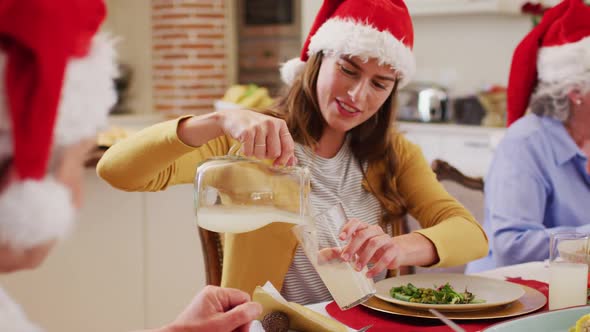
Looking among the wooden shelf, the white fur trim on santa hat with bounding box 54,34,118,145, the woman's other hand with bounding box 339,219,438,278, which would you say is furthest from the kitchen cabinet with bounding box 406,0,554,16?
the white fur trim on santa hat with bounding box 54,34,118,145

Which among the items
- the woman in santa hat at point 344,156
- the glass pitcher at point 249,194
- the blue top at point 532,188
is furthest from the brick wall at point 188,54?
the glass pitcher at point 249,194

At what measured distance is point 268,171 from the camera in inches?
45.9

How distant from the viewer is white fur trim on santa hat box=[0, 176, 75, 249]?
0.65 m

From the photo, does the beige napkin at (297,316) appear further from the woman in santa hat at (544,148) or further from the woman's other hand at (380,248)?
the woman in santa hat at (544,148)

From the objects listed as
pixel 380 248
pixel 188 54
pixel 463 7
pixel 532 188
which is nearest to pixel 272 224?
pixel 380 248

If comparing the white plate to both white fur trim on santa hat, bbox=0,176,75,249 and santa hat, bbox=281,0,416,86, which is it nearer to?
santa hat, bbox=281,0,416,86

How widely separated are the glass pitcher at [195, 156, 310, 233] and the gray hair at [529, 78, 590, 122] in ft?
4.42

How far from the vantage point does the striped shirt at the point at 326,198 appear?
1.71 m

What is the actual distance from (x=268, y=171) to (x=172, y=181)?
0.47m

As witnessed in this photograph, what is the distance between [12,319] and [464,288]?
3.17ft

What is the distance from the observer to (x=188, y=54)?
5535 millimetres

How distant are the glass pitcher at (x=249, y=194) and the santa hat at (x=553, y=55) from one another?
1.38 metres

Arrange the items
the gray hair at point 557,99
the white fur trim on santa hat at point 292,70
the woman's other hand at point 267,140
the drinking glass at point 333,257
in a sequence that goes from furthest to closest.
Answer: the gray hair at point 557,99, the white fur trim on santa hat at point 292,70, the woman's other hand at point 267,140, the drinking glass at point 333,257

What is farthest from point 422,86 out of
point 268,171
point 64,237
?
point 64,237
